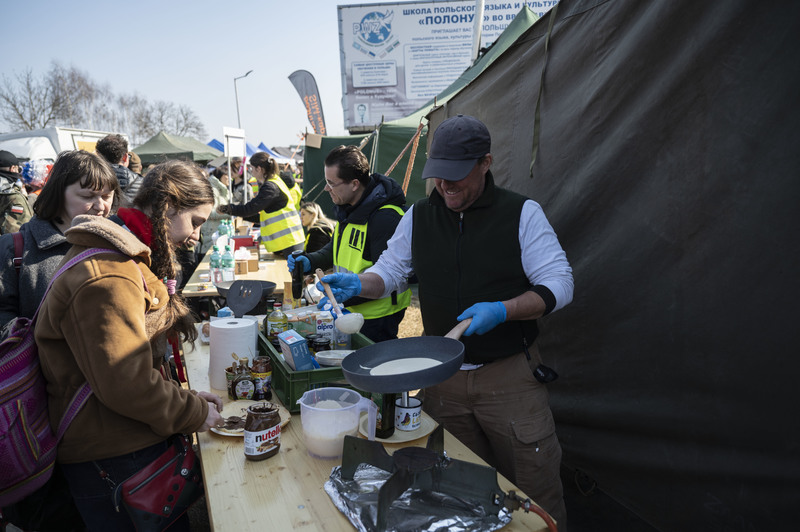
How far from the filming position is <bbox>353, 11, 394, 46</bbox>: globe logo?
46.0 feet

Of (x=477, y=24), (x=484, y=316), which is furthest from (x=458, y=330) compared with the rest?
(x=477, y=24)

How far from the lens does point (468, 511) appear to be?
126 cm

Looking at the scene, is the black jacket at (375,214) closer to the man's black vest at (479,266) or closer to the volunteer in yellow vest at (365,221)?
the volunteer in yellow vest at (365,221)

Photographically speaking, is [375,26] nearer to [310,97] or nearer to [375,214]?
[310,97]

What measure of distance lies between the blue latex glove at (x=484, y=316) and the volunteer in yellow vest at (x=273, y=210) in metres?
4.21

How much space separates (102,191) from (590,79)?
7.86 ft

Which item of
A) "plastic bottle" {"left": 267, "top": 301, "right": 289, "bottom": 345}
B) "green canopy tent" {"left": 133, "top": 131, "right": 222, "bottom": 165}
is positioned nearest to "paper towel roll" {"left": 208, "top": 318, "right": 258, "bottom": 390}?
"plastic bottle" {"left": 267, "top": 301, "right": 289, "bottom": 345}

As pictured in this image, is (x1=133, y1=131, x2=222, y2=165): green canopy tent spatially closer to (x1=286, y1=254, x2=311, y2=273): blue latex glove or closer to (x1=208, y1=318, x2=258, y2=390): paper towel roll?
(x1=286, y1=254, x2=311, y2=273): blue latex glove

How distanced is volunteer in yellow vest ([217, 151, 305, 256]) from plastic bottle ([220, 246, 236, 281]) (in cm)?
84

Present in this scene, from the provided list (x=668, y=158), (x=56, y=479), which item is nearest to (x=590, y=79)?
(x=668, y=158)

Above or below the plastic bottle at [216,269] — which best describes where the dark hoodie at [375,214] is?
above

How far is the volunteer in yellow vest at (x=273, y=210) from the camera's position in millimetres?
5500

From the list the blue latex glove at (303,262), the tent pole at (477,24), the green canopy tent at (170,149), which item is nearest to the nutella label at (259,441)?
the blue latex glove at (303,262)

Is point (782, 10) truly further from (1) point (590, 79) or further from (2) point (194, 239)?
(2) point (194, 239)
